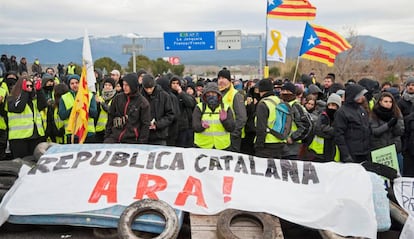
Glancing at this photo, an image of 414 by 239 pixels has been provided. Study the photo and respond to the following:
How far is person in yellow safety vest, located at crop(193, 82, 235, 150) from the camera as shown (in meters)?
6.63

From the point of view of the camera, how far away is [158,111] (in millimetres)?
7496

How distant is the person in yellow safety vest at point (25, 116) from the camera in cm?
696

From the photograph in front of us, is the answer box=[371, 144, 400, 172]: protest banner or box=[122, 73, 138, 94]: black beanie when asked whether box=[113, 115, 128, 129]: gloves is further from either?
box=[371, 144, 400, 172]: protest banner

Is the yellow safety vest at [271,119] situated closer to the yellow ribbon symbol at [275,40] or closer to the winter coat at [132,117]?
the winter coat at [132,117]

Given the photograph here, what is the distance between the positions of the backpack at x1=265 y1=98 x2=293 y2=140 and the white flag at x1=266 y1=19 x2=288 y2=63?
16.9ft

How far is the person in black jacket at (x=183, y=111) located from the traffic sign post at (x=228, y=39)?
24.1 m

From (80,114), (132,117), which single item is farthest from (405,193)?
(80,114)

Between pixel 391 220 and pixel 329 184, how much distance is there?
86cm

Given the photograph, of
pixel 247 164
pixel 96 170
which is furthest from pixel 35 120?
pixel 247 164

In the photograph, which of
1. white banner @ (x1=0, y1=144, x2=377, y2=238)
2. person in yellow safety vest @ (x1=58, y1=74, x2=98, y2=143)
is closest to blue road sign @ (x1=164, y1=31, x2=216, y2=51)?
person in yellow safety vest @ (x1=58, y1=74, x2=98, y2=143)

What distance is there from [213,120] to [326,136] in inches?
73.8

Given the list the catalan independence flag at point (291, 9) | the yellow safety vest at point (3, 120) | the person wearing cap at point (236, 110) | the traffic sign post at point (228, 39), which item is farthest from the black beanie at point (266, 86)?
the traffic sign post at point (228, 39)

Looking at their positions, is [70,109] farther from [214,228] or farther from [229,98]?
[214,228]

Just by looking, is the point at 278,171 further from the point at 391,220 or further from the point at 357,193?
the point at 391,220
